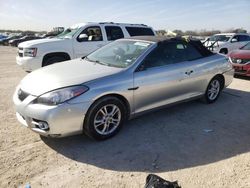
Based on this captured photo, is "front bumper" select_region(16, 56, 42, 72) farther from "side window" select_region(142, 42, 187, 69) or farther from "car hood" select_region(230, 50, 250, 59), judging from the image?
"car hood" select_region(230, 50, 250, 59)

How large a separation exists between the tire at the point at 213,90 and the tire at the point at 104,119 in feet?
8.20

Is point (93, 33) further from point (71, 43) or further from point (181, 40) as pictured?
point (181, 40)

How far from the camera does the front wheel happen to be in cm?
587

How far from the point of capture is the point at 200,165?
3.45 metres

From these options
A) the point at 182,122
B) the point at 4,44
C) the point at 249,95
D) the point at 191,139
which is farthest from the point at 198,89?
the point at 4,44

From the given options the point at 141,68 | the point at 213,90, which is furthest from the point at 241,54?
the point at 141,68

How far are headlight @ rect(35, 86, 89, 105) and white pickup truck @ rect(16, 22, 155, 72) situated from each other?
4.86 meters

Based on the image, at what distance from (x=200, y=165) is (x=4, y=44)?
41.5 m

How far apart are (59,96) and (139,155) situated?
1390 millimetres

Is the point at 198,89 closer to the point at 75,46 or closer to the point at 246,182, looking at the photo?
the point at 246,182

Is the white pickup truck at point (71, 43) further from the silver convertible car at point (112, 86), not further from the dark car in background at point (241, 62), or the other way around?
the dark car in background at point (241, 62)

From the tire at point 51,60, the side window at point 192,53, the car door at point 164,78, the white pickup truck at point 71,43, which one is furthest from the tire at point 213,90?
the tire at point 51,60

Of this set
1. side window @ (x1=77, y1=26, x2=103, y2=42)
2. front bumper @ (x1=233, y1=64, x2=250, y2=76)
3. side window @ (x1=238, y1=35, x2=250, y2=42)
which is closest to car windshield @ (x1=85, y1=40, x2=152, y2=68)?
side window @ (x1=77, y1=26, x2=103, y2=42)

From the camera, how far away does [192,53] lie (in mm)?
5469
